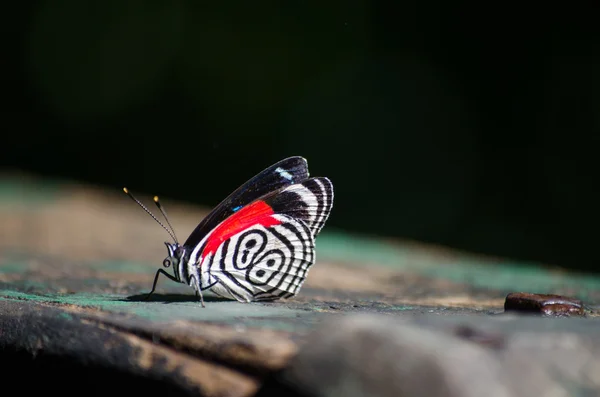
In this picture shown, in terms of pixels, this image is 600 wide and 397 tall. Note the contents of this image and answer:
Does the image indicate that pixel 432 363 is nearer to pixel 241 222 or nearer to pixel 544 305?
pixel 544 305

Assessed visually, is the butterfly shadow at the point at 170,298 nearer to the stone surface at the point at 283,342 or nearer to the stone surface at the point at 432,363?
the stone surface at the point at 283,342

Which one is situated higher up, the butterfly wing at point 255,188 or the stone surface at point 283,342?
the butterfly wing at point 255,188

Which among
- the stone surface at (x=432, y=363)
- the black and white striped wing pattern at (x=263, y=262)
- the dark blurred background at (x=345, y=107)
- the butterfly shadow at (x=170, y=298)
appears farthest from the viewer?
the dark blurred background at (x=345, y=107)

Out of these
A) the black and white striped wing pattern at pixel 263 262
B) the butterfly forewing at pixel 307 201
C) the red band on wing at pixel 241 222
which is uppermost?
the butterfly forewing at pixel 307 201

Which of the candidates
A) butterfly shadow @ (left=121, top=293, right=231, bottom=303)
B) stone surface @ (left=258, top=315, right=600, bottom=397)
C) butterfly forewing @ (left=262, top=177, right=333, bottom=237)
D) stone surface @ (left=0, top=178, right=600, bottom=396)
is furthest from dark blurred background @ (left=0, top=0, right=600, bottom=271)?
stone surface @ (left=258, top=315, right=600, bottom=397)

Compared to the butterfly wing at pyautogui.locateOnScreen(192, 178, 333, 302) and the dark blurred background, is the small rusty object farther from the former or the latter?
the dark blurred background

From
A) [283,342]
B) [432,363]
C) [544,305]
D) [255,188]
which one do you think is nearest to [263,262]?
[255,188]

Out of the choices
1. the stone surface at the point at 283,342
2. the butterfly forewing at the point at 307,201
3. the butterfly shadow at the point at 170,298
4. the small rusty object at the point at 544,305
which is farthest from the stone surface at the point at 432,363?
the butterfly forewing at the point at 307,201

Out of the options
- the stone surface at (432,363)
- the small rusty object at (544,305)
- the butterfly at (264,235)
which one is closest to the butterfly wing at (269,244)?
the butterfly at (264,235)

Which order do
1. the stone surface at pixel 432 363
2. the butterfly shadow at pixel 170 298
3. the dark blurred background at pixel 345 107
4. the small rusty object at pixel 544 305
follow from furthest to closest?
1. the dark blurred background at pixel 345 107
2. the butterfly shadow at pixel 170 298
3. the small rusty object at pixel 544 305
4. the stone surface at pixel 432 363

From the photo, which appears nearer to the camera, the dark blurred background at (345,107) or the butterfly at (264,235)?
the butterfly at (264,235)
